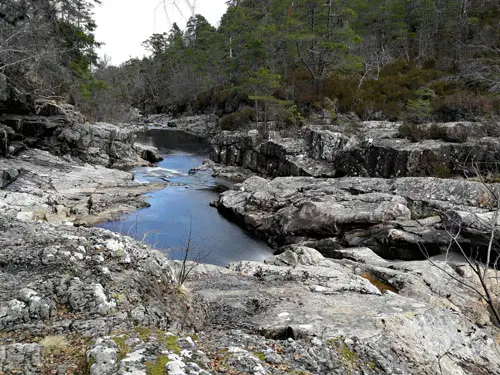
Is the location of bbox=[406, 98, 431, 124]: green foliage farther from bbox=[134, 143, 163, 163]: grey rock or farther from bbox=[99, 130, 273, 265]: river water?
bbox=[134, 143, 163, 163]: grey rock

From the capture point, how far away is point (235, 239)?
1459 cm

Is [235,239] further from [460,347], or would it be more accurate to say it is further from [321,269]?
[460,347]

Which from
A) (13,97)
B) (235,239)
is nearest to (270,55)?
(13,97)

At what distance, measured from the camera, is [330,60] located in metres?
28.3

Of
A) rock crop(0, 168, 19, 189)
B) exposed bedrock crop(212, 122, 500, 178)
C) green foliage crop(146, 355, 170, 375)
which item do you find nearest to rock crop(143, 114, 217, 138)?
exposed bedrock crop(212, 122, 500, 178)

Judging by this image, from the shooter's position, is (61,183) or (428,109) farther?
(428,109)

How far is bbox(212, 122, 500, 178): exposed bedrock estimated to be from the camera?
15531 millimetres

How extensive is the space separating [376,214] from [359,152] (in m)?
7.05

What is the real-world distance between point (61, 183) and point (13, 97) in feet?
19.8

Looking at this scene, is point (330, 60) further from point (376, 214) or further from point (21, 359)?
point (21, 359)

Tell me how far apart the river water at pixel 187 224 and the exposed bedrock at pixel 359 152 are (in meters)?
3.63

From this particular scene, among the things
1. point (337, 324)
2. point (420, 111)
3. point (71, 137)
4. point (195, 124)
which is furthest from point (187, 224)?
point (195, 124)

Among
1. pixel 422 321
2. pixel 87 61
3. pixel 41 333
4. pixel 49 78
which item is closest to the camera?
pixel 41 333

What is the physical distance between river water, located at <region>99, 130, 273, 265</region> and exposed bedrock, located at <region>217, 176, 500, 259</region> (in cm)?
112
